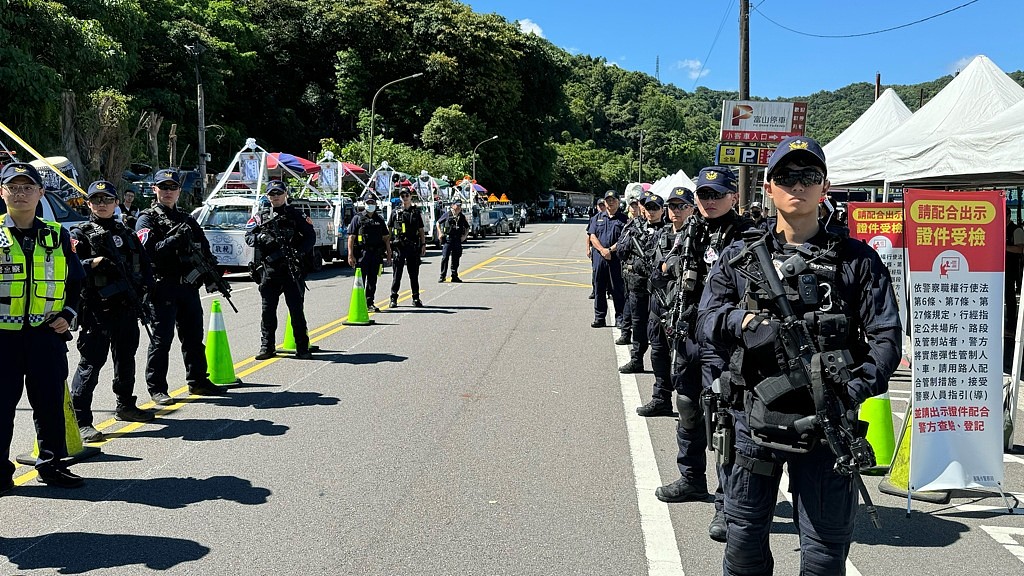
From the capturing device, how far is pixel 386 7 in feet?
197

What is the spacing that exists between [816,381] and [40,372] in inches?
173

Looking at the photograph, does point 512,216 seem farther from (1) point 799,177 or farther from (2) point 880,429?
(1) point 799,177

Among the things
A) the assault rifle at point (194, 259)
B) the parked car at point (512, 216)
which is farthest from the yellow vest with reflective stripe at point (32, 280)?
the parked car at point (512, 216)

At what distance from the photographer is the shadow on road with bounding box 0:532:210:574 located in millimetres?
4062

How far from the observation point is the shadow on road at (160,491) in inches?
196

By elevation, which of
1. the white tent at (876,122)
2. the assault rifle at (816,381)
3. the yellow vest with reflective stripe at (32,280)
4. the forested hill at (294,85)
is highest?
the forested hill at (294,85)

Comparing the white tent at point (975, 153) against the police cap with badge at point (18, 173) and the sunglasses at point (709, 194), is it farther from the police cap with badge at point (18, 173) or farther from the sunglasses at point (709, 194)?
the police cap with badge at point (18, 173)

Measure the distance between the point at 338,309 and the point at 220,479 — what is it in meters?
8.80

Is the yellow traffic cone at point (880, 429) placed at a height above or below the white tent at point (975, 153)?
below

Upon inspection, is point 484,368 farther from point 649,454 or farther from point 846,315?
point 846,315

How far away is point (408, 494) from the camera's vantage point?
510 centimetres

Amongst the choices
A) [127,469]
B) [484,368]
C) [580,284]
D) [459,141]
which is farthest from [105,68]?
[459,141]

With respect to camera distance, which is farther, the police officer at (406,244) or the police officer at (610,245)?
the police officer at (406,244)

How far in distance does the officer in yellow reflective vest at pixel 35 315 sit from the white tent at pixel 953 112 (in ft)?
29.9
